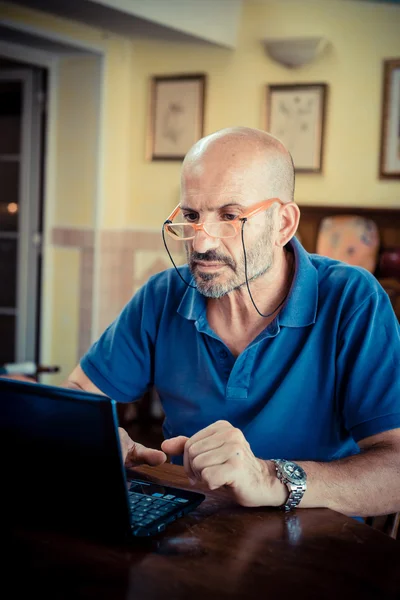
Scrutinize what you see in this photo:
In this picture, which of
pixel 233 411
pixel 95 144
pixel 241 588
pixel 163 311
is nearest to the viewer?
pixel 241 588

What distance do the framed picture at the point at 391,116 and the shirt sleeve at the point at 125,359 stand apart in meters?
3.03

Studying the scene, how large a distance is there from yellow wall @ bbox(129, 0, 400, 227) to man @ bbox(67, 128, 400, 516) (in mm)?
2972

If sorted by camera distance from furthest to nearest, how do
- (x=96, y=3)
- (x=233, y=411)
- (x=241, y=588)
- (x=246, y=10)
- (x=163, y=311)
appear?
(x=246, y=10) < (x=96, y=3) < (x=163, y=311) < (x=233, y=411) < (x=241, y=588)

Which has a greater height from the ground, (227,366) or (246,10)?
(246,10)

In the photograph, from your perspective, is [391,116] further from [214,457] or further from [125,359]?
[214,457]

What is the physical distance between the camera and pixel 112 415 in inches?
36.2

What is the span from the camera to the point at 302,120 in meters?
4.64

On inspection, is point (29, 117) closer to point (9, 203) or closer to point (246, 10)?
point (9, 203)

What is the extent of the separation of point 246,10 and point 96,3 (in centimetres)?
118

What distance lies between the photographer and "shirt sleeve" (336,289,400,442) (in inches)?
55.2

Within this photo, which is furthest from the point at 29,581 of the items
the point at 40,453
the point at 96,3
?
the point at 96,3

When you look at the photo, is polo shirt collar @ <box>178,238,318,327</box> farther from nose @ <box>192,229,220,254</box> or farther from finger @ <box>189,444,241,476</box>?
finger @ <box>189,444,241,476</box>

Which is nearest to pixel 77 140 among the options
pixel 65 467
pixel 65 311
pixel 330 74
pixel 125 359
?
pixel 65 311

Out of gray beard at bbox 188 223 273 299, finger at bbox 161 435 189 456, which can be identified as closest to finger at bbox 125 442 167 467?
finger at bbox 161 435 189 456
